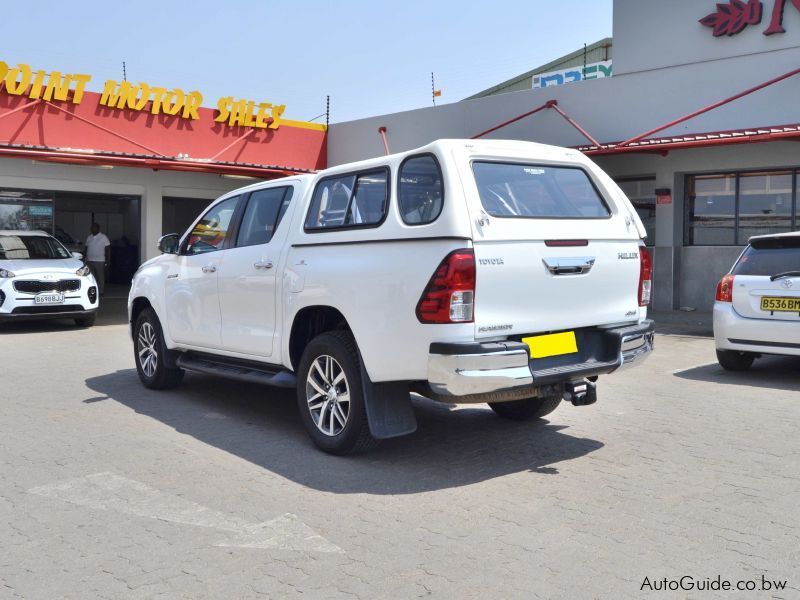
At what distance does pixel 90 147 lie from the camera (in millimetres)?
17828

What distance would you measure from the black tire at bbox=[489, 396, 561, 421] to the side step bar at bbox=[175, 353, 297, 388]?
168cm

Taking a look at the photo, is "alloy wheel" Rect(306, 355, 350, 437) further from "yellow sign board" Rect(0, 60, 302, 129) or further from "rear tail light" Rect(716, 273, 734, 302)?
"yellow sign board" Rect(0, 60, 302, 129)

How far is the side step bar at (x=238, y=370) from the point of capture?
597 cm

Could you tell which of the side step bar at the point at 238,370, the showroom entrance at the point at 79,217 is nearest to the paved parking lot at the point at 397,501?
the side step bar at the point at 238,370

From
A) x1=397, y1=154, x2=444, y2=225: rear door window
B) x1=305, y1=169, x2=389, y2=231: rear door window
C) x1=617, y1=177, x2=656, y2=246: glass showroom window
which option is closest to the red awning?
x1=617, y1=177, x2=656, y2=246: glass showroom window

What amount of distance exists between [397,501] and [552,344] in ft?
4.53

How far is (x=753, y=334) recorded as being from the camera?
844cm

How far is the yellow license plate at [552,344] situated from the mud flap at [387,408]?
85 centimetres

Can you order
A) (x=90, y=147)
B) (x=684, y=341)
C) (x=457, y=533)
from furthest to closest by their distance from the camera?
1. (x=90, y=147)
2. (x=684, y=341)
3. (x=457, y=533)

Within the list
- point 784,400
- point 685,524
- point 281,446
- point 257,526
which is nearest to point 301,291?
point 281,446

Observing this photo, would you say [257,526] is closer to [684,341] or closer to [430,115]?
[684,341]

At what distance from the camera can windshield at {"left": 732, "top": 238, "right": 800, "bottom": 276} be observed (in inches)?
328

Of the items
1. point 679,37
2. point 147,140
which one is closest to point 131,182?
point 147,140

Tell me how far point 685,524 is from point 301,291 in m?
2.88
